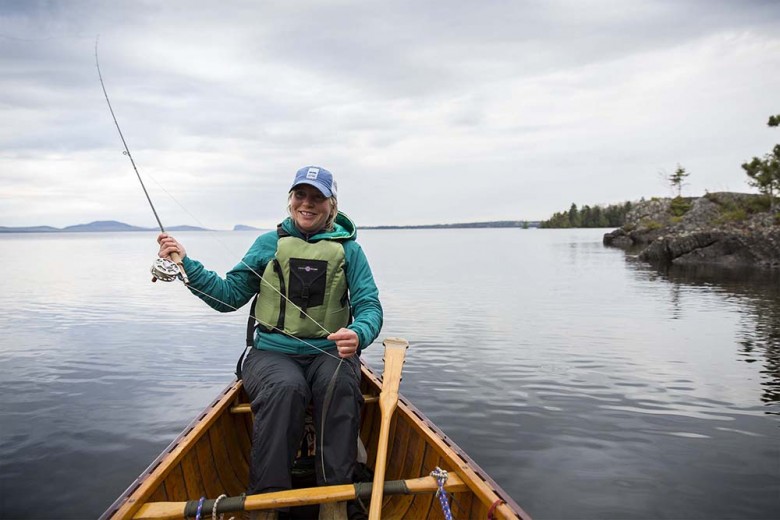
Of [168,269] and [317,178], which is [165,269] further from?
[317,178]

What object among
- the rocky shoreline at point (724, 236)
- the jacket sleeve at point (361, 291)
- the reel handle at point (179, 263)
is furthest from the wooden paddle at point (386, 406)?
the rocky shoreline at point (724, 236)

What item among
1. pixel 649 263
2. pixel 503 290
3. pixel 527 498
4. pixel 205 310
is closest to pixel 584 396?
pixel 527 498

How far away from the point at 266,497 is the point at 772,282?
26891 millimetres

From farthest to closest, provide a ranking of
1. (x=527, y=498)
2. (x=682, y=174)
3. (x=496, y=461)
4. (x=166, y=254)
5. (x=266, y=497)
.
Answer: (x=682, y=174)
(x=496, y=461)
(x=527, y=498)
(x=166, y=254)
(x=266, y=497)

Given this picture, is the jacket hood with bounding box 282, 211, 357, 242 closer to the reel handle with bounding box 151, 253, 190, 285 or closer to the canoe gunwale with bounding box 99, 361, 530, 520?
the reel handle with bounding box 151, 253, 190, 285

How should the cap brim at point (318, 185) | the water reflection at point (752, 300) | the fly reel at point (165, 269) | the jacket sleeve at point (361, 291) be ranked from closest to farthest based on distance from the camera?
the fly reel at point (165, 269) → the cap brim at point (318, 185) → the jacket sleeve at point (361, 291) → the water reflection at point (752, 300)

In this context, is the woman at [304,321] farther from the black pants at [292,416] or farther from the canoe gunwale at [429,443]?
the canoe gunwale at [429,443]

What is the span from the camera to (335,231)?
4617mm

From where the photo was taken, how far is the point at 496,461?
653 cm

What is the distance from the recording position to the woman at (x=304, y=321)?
11.8ft

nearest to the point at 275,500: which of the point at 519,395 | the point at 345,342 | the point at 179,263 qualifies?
the point at 345,342

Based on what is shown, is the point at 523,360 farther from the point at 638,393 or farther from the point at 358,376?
the point at 358,376

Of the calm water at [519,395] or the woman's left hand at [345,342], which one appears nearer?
the woman's left hand at [345,342]

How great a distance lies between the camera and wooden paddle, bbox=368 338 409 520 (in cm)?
315
